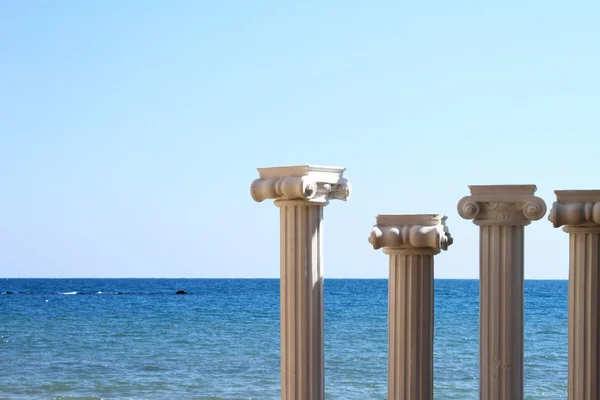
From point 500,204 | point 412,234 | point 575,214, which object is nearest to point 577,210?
point 575,214

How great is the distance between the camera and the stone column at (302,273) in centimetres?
895

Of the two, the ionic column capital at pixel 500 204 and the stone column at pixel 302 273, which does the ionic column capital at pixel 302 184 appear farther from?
the ionic column capital at pixel 500 204

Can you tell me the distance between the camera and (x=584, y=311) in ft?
29.6

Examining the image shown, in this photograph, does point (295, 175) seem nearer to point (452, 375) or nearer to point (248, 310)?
point (452, 375)

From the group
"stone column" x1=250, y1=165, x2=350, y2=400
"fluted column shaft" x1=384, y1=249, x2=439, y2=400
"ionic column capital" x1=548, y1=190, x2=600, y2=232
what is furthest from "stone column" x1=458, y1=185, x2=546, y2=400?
"stone column" x1=250, y1=165, x2=350, y2=400

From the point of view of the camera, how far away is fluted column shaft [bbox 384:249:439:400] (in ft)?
31.1

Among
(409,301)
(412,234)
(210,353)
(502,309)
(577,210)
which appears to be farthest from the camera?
(210,353)

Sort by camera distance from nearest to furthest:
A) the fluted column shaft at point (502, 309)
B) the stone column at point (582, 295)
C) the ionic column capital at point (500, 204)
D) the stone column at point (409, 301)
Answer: the stone column at point (582, 295)
the ionic column capital at point (500, 204)
the fluted column shaft at point (502, 309)
the stone column at point (409, 301)

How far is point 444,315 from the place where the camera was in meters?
56.7

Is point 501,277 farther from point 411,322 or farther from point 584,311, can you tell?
point 411,322

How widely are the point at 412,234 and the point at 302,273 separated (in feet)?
3.69

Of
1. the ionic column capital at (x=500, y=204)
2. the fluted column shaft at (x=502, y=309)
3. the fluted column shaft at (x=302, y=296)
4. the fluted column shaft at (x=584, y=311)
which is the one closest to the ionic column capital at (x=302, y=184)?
the fluted column shaft at (x=302, y=296)

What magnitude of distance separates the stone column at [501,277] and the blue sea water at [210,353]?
14.0 m

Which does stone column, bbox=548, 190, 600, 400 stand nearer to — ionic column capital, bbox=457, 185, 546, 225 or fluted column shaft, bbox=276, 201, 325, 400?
ionic column capital, bbox=457, 185, 546, 225
